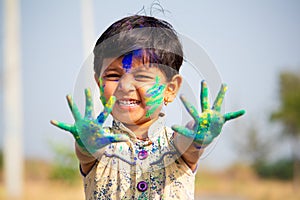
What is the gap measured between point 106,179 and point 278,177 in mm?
28383

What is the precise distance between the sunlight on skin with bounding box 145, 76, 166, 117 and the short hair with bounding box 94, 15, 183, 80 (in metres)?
0.08

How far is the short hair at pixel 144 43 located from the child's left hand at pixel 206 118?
1.43 feet

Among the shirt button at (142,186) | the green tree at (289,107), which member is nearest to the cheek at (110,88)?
the shirt button at (142,186)

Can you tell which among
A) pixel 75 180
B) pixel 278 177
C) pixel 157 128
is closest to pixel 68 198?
pixel 75 180

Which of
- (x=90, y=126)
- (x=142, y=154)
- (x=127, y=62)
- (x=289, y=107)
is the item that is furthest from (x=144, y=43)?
(x=289, y=107)

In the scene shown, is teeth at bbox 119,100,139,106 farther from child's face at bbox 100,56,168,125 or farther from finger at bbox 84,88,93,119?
finger at bbox 84,88,93,119

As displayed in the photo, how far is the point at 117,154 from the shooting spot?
8.46ft

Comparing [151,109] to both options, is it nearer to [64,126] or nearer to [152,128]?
[152,128]

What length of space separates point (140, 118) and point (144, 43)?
34 centimetres

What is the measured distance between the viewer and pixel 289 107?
22.7m

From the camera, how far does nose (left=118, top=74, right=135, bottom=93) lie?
2.44 meters

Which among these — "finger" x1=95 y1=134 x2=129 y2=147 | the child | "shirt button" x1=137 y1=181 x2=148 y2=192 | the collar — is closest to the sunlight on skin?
the child

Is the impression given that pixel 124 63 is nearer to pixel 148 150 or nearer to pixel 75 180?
pixel 148 150

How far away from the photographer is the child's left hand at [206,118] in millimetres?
2150
